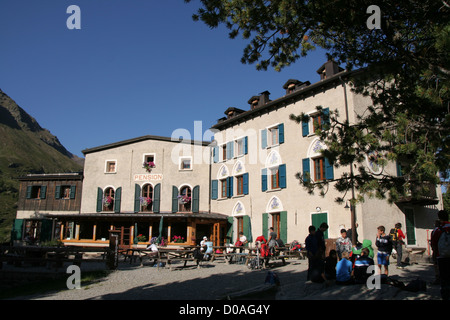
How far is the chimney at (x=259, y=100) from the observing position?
2381 cm

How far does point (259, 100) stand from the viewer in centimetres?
2420

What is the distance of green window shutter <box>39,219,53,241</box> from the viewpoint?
28516mm

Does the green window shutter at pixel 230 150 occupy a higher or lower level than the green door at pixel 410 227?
higher

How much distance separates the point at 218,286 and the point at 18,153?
325 ft

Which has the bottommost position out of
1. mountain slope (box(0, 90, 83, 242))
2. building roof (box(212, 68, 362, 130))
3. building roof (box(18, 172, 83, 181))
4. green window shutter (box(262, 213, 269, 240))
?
green window shutter (box(262, 213, 269, 240))

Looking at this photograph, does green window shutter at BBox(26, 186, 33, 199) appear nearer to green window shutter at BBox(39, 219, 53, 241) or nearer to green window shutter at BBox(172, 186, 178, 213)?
green window shutter at BBox(39, 219, 53, 241)

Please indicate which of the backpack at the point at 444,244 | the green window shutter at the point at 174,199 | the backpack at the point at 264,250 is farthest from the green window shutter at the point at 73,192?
the backpack at the point at 444,244

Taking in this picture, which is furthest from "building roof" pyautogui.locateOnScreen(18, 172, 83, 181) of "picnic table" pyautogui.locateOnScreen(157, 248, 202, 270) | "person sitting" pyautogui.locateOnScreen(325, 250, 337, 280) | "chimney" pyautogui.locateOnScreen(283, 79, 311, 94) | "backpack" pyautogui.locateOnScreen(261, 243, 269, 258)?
"person sitting" pyautogui.locateOnScreen(325, 250, 337, 280)

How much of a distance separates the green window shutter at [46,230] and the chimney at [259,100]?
17269mm

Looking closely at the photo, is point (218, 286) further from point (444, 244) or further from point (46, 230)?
point (46, 230)

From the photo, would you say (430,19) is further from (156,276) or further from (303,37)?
(156,276)

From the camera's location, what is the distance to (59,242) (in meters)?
25.0

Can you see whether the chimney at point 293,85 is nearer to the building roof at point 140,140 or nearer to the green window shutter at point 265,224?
the green window shutter at point 265,224

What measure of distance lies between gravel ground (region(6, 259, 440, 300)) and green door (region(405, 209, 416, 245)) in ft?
18.0
